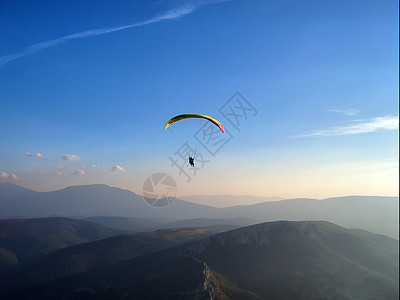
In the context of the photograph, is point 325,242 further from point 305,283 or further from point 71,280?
point 71,280

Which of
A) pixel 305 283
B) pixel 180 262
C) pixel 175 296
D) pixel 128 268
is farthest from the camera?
pixel 128 268

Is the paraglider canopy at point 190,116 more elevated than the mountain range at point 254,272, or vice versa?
the paraglider canopy at point 190,116

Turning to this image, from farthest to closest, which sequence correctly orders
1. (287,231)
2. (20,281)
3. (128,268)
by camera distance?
(20,281), (287,231), (128,268)

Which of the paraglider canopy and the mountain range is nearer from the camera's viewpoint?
the paraglider canopy

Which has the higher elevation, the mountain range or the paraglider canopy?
the paraglider canopy

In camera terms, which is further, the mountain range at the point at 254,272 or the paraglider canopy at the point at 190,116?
the mountain range at the point at 254,272

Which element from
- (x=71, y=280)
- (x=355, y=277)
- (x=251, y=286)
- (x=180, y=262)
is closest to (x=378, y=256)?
(x=355, y=277)

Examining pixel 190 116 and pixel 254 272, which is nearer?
pixel 190 116

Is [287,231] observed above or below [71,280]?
above

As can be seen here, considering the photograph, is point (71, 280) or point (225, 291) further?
point (71, 280)

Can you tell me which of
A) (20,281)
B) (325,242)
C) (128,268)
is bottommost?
(20,281)

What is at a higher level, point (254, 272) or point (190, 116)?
point (190, 116)
